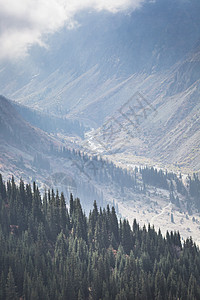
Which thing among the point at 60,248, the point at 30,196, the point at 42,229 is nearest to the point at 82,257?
the point at 60,248

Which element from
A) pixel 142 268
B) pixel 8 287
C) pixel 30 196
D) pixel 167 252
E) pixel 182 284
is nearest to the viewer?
pixel 8 287

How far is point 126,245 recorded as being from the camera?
127 metres

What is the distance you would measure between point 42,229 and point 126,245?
25668 millimetres

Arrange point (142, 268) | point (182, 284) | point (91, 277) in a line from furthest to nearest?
point (142, 268) → point (91, 277) → point (182, 284)

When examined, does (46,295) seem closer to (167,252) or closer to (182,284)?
(182,284)

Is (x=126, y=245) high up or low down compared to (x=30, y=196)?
down

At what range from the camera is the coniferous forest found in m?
94.2

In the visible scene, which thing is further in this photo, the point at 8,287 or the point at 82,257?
the point at 82,257

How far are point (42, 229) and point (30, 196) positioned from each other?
20883mm

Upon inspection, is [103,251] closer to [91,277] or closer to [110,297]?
[91,277]

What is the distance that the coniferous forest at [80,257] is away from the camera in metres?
94.2

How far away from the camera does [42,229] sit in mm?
121562

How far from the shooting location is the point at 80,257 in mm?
112562

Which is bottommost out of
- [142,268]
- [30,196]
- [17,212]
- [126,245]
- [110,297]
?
[110,297]
